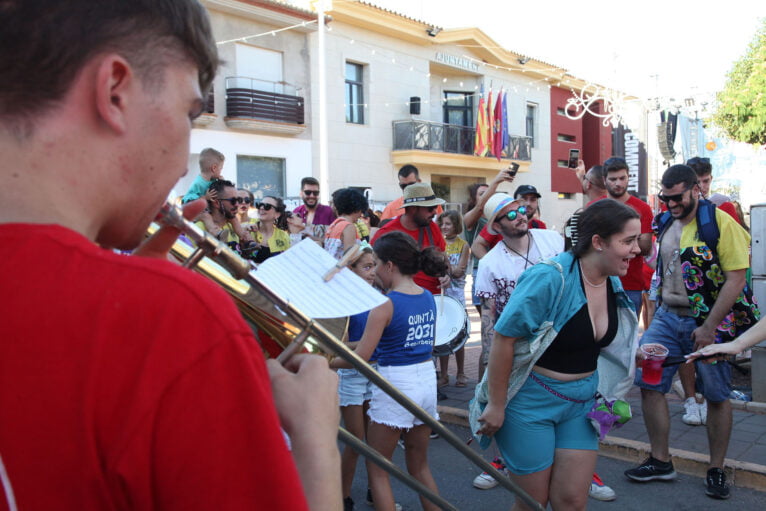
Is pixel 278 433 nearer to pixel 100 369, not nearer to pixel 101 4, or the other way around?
pixel 100 369

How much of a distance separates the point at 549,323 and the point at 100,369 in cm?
261

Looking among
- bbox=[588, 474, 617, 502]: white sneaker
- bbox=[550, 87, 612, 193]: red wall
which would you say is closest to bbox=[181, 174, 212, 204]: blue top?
bbox=[588, 474, 617, 502]: white sneaker

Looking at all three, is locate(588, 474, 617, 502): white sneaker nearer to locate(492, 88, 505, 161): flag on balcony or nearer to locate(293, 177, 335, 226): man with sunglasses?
locate(293, 177, 335, 226): man with sunglasses

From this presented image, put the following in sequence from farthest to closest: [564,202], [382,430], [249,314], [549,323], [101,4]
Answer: [564,202] → [382,430] → [549,323] → [249,314] → [101,4]

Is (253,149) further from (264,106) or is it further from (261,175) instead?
(264,106)

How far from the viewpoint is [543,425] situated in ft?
9.89

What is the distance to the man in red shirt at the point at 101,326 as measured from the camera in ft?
2.17

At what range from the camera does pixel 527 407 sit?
306cm

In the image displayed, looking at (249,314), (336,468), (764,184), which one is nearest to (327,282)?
(249,314)

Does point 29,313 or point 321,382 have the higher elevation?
point 29,313

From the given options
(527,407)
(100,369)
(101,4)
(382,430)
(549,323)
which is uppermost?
(101,4)

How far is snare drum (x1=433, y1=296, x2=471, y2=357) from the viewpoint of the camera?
16.6 ft

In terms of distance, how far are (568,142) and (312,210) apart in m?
24.2

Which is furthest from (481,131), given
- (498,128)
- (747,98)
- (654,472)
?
(654,472)
